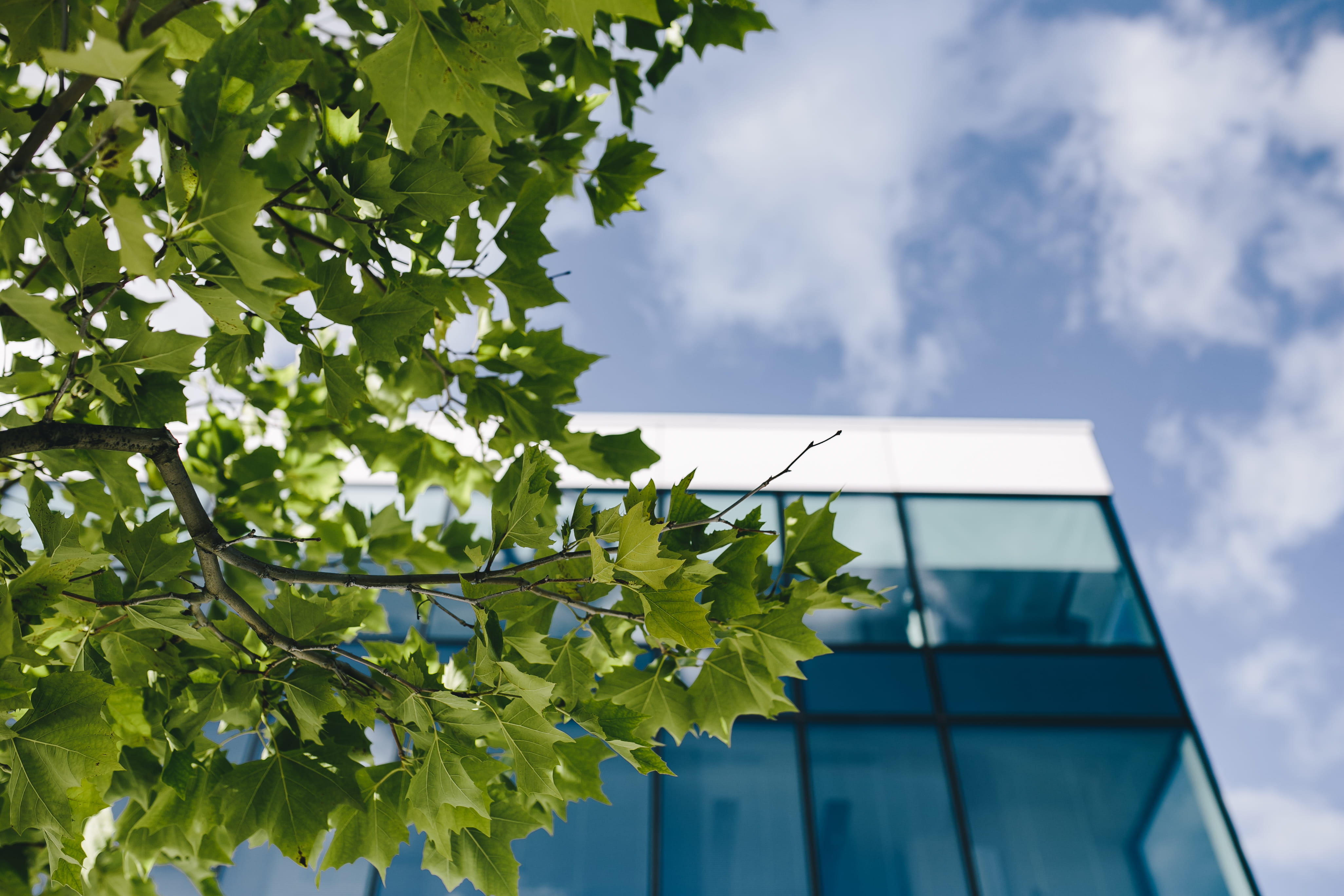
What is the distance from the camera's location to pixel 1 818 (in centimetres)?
136

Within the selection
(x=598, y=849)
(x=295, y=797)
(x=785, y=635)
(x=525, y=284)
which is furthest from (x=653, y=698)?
(x=598, y=849)

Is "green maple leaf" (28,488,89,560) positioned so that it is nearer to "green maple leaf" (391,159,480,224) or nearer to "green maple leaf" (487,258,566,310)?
"green maple leaf" (391,159,480,224)

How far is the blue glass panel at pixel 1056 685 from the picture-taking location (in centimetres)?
634

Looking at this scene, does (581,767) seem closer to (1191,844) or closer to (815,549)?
(815,549)

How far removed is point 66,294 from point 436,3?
66.2 inches

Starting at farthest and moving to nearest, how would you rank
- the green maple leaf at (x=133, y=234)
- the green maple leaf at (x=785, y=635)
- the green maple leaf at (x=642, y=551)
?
the green maple leaf at (x=785, y=635)
the green maple leaf at (x=642, y=551)
the green maple leaf at (x=133, y=234)

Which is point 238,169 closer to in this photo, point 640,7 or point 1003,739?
point 640,7

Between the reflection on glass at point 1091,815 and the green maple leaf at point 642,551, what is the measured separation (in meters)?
5.61

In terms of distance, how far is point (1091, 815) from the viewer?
19.0 feet

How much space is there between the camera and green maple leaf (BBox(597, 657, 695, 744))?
161cm

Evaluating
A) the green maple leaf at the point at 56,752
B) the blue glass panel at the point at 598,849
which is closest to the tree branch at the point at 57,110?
the green maple leaf at the point at 56,752

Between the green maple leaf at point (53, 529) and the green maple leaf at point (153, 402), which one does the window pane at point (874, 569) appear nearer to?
the green maple leaf at point (153, 402)

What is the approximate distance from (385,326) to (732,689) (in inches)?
37.5

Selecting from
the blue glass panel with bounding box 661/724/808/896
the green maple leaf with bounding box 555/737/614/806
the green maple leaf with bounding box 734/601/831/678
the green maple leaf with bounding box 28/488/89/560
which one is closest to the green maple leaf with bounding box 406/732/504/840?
the green maple leaf with bounding box 555/737/614/806
